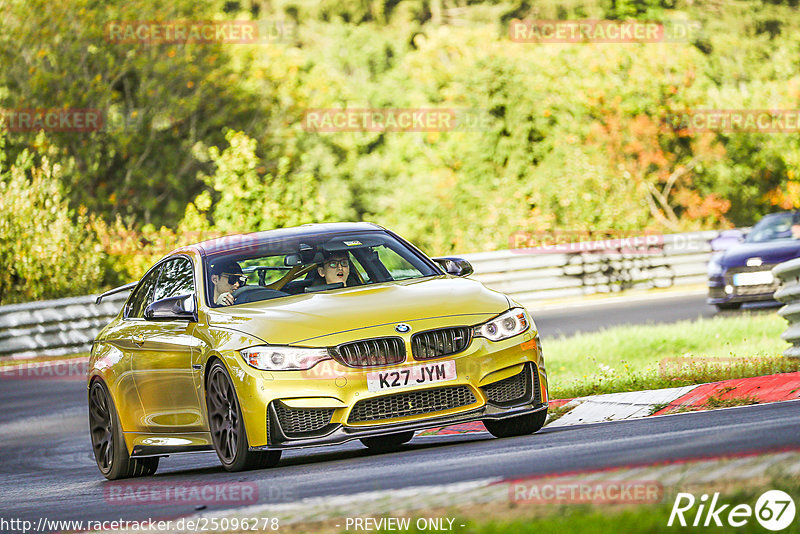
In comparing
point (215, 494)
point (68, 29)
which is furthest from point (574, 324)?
point (68, 29)

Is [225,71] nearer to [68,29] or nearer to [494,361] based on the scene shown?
[68,29]

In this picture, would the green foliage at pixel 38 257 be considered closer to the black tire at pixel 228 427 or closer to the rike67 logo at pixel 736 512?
the black tire at pixel 228 427

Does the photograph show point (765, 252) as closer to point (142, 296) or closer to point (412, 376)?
point (142, 296)

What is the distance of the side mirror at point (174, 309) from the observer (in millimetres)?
9398

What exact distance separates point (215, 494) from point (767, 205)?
3489 cm

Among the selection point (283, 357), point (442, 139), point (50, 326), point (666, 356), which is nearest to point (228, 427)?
point (283, 357)

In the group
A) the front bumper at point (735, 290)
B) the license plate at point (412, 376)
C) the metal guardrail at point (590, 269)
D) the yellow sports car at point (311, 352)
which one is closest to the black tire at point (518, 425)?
the yellow sports car at point (311, 352)

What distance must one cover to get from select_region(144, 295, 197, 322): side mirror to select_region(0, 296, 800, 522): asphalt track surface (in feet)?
3.57

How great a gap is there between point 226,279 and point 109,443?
1.84 m

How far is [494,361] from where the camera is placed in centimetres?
866

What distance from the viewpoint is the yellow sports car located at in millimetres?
8398

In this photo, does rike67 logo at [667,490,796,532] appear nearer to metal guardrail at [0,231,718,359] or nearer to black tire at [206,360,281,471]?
black tire at [206,360,281,471]

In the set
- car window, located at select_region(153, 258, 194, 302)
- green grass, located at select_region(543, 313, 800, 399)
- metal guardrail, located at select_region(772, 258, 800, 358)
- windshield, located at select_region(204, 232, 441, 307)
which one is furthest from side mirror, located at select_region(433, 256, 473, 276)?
metal guardrail, located at select_region(772, 258, 800, 358)

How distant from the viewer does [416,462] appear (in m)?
8.23
